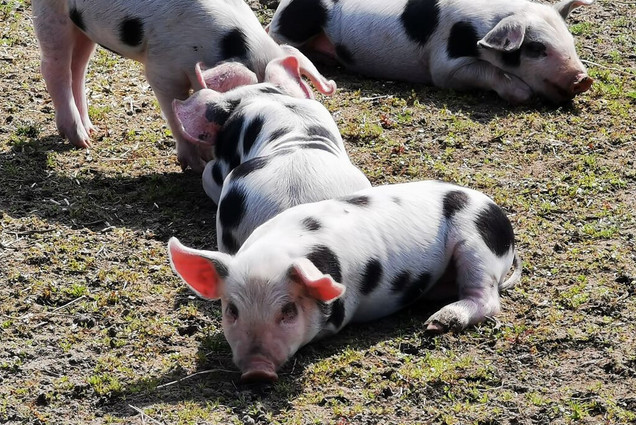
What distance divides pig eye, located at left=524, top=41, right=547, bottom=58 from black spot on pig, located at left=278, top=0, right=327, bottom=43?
1876 millimetres

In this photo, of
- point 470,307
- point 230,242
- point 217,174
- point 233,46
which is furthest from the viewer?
point 233,46

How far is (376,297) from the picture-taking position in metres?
5.46

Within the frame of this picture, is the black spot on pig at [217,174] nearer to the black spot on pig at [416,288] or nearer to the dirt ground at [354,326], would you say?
the dirt ground at [354,326]

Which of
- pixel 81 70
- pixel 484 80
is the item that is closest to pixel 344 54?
pixel 484 80

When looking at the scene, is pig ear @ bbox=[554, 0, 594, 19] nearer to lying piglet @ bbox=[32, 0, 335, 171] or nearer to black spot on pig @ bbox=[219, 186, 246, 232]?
lying piglet @ bbox=[32, 0, 335, 171]

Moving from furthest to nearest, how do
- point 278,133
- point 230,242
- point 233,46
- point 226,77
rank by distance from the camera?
point 233,46 < point 226,77 < point 278,133 < point 230,242

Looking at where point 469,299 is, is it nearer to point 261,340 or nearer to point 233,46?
point 261,340

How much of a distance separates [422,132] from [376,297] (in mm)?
2883

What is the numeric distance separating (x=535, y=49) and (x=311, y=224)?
13.4ft

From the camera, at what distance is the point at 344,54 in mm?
9648

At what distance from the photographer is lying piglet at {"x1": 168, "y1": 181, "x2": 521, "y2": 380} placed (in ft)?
16.3

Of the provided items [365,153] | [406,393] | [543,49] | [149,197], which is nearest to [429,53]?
[543,49]

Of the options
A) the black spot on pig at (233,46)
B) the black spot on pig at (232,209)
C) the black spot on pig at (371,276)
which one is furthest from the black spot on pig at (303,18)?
the black spot on pig at (371,276)

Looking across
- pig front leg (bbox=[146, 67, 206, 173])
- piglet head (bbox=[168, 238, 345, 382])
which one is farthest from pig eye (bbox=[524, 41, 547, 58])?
piglet head (bbox=[168, 238, 345, 382])
